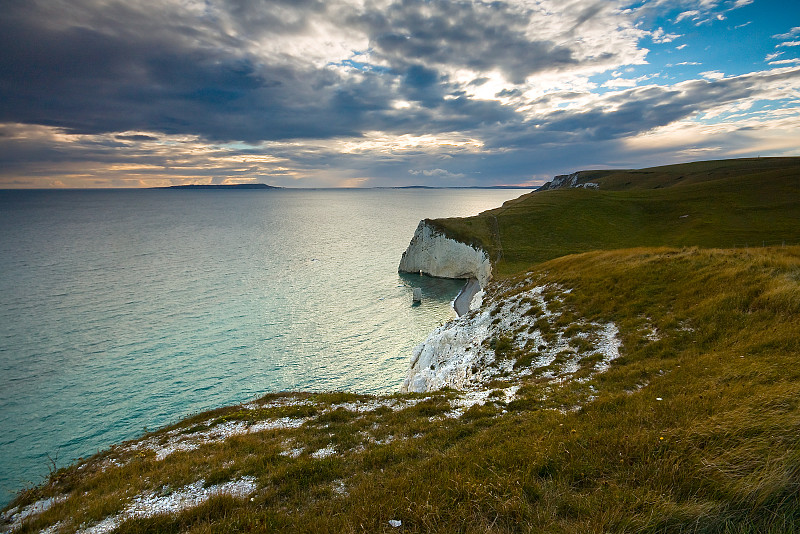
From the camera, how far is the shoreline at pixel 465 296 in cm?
6195

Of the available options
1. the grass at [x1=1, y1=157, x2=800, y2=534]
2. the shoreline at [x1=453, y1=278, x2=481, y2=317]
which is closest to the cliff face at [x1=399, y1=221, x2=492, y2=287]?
the shoreline at [x1=453, y1=278, x2=481, y2=317]

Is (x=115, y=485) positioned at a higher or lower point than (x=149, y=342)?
higher

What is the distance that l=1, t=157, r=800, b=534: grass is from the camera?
598cm

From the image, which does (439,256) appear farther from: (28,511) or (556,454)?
(28,511)

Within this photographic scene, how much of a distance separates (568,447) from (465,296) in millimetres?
60541

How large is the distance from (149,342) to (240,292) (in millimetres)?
22046

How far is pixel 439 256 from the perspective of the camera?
8494 centimetres

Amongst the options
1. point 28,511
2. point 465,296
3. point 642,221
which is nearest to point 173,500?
point 28,511

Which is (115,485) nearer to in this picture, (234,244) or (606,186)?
(234,244)

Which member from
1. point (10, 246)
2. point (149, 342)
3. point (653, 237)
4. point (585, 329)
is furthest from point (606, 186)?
point (10, 246)

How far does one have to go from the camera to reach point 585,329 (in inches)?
831

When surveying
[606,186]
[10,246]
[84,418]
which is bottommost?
[84,418]

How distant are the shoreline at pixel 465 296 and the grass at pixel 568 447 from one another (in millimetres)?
38511

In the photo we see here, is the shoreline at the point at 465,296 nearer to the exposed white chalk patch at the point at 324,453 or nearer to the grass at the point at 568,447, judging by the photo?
the grass at the point at 568,447
